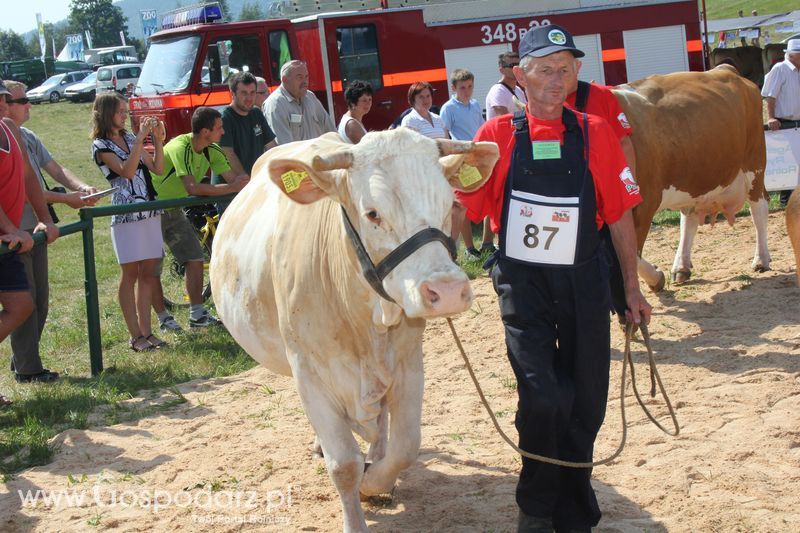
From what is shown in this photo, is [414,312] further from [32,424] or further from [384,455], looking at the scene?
[32,424]

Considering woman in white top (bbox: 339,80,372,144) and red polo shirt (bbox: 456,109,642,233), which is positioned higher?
woman in white top (bbox: 339,80,372,144)

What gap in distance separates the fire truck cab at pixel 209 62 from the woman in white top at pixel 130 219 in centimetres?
566

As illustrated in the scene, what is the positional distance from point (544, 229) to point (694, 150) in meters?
4.44

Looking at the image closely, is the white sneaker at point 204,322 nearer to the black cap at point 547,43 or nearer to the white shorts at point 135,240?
the white shorts at point 135,240

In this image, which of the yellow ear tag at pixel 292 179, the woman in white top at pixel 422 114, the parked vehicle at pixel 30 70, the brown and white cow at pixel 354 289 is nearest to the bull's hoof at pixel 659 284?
the woman in white top at pixel 422 114

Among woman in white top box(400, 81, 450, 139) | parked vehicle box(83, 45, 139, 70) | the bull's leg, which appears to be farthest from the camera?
parked vehicle box(83, 45, 139, 70)

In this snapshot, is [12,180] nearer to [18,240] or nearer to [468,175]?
[18,240]

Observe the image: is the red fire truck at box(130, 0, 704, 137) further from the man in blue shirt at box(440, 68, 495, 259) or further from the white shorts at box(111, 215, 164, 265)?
the white shorts at box(111, 215, 164, 265)

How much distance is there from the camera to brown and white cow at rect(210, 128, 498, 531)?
3.36m

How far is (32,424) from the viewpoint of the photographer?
586 cm

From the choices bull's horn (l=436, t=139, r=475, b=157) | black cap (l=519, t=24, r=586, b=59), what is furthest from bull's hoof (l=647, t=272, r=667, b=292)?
bull's horn (l=436, t=139, r=475, b=157)

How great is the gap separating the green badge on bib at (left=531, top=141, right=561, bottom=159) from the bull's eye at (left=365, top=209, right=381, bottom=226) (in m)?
0.77

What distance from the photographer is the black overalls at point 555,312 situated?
3.76 meters

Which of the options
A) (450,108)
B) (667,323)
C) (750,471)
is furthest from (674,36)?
(750,471)
